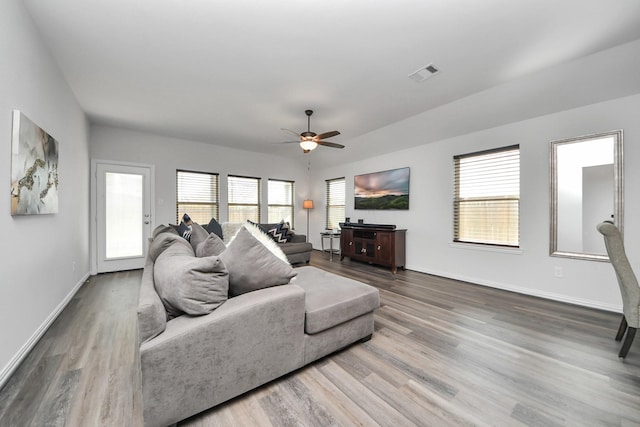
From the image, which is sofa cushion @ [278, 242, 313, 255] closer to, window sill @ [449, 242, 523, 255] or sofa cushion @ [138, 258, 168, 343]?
window sill @ [449, 242, 523, 255]

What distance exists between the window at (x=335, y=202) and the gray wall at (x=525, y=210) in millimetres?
1605

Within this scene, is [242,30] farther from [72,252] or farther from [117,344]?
[72,252]

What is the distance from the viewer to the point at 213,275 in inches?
56.2

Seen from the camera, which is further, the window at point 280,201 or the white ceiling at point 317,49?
the window at point 280,201

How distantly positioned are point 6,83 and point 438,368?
3.52 meters

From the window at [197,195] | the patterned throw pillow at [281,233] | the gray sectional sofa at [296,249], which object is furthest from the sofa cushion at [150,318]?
the window at [197,195]

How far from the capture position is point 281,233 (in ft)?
17.3

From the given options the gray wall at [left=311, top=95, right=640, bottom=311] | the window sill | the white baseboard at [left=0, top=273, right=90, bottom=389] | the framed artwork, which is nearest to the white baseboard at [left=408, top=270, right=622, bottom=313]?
the gray wall at [left=311, top=95, right=640, bottom=311]

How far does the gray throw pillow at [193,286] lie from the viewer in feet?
4.39

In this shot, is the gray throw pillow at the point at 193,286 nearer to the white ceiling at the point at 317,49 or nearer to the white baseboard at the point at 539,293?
the white ceiling at the point at 317,49

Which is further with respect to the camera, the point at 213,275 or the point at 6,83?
the point at 6,83

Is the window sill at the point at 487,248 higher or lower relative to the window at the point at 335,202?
lower

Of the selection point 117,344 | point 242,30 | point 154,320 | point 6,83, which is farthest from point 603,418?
point 6,83

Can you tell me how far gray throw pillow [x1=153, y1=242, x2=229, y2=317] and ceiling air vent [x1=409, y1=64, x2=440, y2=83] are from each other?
9.21 feet
